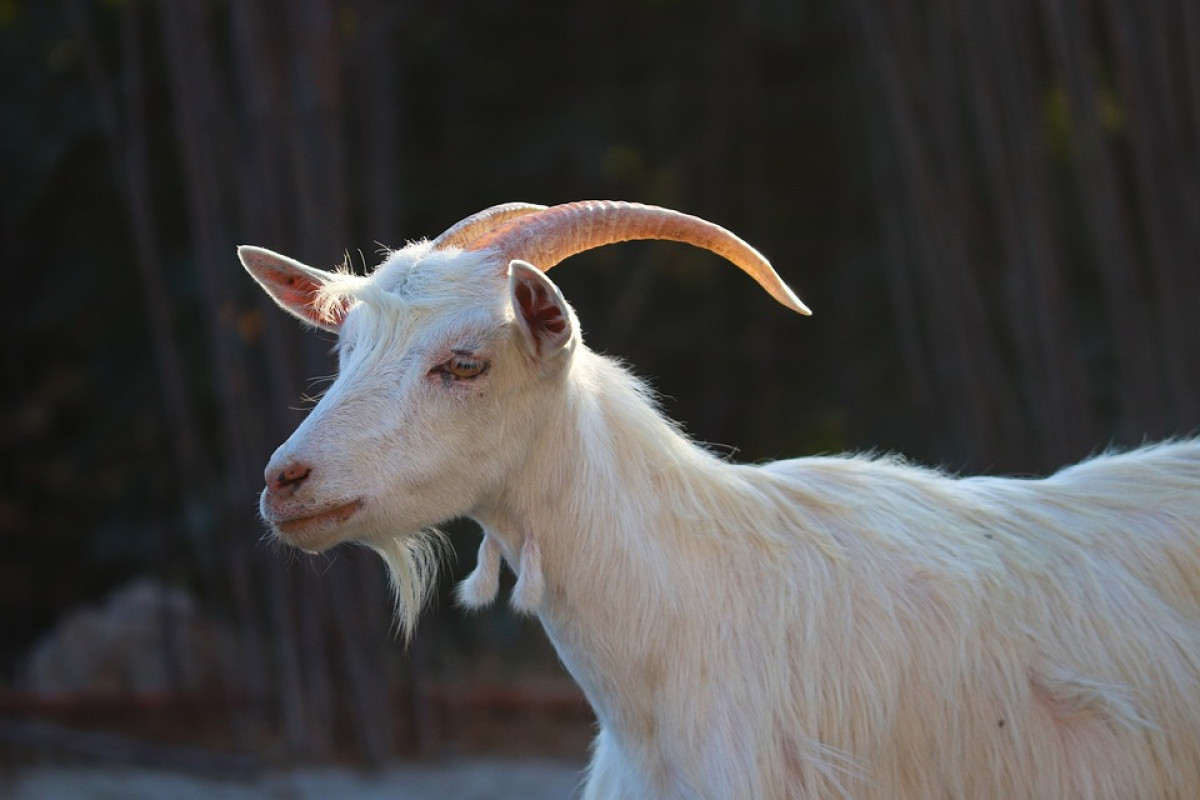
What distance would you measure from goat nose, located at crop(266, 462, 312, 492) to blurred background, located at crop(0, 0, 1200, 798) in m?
1.92

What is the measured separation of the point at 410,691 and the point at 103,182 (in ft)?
16.5

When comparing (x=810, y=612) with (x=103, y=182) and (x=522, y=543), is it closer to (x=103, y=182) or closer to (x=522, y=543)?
(x=522, y=543)

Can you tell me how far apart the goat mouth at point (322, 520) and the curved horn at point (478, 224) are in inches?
28.8

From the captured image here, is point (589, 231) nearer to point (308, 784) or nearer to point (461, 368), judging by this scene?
point (461, 368)

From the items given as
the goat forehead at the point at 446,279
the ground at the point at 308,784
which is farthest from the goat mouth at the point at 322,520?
the ground at the point at 308,784

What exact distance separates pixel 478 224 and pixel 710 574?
3.30 feet

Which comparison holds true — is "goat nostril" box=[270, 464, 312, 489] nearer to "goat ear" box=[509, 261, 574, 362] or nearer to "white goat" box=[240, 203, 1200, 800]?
"white goat" box=[240, 203, 1200, 800]

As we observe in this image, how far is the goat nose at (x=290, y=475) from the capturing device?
122 inches

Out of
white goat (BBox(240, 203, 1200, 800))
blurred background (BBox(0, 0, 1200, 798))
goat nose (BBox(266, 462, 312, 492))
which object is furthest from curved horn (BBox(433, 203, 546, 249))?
blurred background (BBox(0, 0, 1200, 798))

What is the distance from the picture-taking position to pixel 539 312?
3.22 m

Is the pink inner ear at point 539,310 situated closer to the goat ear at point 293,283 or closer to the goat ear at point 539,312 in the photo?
the goat ear at point 539,312

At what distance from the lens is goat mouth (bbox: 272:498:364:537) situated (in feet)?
10.3

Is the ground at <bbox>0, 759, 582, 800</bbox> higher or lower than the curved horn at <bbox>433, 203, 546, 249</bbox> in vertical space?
lower

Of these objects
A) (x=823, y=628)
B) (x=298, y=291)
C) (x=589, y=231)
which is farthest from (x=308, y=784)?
(x=589, y=231)
